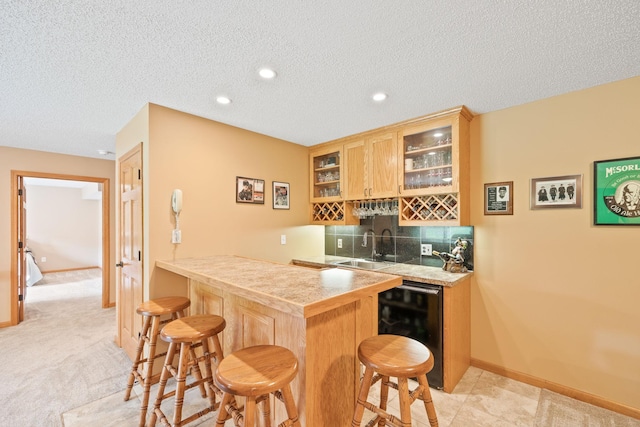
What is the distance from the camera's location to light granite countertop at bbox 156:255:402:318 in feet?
4.21

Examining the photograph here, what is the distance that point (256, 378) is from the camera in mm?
1223

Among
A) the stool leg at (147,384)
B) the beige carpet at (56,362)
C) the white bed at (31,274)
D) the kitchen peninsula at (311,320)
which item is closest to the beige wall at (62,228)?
the white bed at (31,274)

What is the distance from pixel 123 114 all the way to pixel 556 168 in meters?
3.90

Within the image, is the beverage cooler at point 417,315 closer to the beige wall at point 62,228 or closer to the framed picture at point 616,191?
the framed picture at point 616,191

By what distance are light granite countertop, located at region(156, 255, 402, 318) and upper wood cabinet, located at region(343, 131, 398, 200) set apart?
140 centimetres

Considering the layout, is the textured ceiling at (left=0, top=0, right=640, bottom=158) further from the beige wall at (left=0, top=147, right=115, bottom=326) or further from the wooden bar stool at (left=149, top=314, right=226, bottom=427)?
the wooden bar stool at (left=149, top=314, right=226, bottom=427)

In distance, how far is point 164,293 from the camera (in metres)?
2.50

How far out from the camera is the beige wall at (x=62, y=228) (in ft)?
23.7

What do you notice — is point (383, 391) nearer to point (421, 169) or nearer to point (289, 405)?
point (289, 405)

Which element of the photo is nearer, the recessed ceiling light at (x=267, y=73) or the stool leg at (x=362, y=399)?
the stool leg at (x=362, y=399)

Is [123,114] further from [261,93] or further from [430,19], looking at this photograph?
[430,19]

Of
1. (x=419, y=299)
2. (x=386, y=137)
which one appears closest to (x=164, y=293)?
(x=419, y=299)

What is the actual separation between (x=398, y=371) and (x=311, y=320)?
1.58ft

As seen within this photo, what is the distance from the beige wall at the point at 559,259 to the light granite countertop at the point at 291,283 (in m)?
1.52
